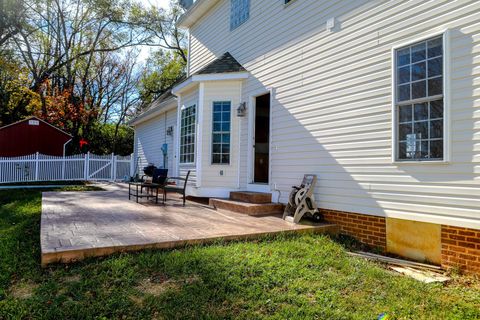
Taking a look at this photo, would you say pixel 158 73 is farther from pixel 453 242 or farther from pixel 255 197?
pixel 453 242

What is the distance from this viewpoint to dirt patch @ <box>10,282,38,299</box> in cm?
285

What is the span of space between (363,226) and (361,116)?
1681 millimetres

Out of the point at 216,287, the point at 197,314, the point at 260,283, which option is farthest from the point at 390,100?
the point at 197,314

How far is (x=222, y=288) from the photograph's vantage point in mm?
3002

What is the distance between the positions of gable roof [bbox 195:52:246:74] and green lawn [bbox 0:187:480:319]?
5106 millimetres

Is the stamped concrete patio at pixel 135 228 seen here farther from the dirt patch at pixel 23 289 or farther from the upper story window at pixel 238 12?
the upper story window at pixel 238 12

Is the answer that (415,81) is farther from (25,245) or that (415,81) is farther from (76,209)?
(76,209)

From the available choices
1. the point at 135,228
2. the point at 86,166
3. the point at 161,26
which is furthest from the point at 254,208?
the point at 161,26

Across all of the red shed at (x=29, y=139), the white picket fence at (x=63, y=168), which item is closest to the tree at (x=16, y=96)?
the red shed at (x=29, y=139)

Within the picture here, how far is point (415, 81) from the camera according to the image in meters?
4.43

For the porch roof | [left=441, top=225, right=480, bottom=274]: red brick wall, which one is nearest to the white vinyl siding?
[left=441, top=225, right=480, bottom=274]: red brick wall

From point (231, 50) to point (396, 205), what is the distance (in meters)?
6.02

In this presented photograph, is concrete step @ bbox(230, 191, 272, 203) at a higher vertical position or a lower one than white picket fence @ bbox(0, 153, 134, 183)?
lower

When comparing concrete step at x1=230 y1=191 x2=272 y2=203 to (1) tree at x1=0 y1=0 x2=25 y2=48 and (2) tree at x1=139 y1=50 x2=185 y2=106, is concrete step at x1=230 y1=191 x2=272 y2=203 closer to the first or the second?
(1) tree at x1=0 y1=0 x2=25 y2=48
